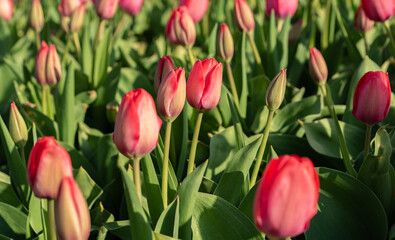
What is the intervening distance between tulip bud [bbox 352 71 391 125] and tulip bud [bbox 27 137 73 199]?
1.73 feet

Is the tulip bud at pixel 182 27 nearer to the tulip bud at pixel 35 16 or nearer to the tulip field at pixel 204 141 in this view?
the tulip field at pixel 204 141

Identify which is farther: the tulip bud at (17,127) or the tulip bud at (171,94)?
the tulip bud at (17,127)

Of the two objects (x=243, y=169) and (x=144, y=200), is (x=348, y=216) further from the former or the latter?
(x=144, y=200)

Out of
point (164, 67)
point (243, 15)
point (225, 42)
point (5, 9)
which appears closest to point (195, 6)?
point (243, 15)

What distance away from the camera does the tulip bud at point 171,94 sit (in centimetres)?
81

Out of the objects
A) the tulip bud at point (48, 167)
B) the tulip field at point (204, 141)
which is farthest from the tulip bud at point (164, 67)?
the tulip bud at point (48, 167)

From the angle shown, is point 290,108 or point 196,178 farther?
point 290,108

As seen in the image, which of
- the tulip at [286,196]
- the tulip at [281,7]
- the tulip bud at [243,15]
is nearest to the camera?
the tulip at [286,196]

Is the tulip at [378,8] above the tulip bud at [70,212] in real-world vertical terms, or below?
above

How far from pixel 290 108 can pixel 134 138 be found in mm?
648

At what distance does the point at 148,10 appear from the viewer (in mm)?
2654

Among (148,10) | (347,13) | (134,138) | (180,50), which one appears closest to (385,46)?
(347,13)

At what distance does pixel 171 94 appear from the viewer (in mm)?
813

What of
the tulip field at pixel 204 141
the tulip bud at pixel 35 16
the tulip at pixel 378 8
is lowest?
the tulip field at pixel 204 141
